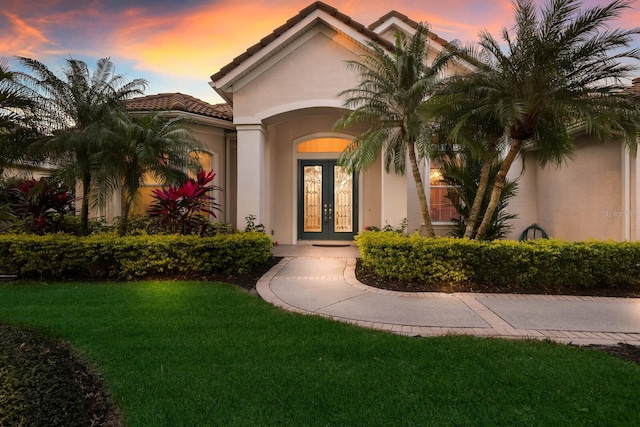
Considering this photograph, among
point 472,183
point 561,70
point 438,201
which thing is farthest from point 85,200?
point 561,70

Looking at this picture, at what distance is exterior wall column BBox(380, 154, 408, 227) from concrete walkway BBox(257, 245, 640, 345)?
3112mm

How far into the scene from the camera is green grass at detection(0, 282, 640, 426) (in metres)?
2.70

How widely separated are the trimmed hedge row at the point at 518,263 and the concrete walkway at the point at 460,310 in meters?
0.48

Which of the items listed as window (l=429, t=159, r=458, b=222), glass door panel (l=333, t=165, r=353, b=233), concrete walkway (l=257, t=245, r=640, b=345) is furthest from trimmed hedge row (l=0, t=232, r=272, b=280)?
window (l=429, t=159, r=458, b=222)

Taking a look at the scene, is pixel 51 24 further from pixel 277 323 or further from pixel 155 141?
pixel 277 323

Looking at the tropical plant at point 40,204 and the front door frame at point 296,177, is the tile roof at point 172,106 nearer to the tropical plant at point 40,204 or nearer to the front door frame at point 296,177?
the front door frame at point 296,177

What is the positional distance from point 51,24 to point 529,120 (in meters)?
12.4

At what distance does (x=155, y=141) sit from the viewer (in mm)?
8062

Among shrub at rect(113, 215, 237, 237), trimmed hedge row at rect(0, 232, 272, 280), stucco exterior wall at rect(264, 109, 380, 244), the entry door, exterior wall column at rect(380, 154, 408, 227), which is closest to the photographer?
trimmed hedge row at rect(0, 232, 272, 280)

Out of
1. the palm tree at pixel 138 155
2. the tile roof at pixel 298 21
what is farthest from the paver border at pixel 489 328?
the tile roof at pixel 298 21

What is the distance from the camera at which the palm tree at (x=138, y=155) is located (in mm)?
7914

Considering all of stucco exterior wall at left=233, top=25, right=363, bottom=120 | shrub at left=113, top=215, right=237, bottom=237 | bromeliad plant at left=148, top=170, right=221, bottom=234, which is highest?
stucco exterior wall at left=233, top=25, right=363, bottom=120

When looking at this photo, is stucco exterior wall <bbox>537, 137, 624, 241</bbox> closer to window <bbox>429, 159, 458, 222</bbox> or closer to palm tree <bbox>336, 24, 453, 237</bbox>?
window <bbox>429, 159, 458, 222</bbox>

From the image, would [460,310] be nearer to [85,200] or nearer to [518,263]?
[518,263]
